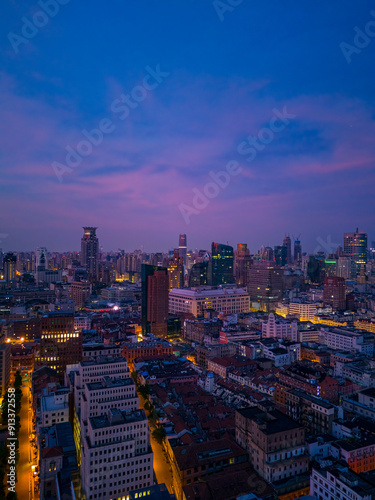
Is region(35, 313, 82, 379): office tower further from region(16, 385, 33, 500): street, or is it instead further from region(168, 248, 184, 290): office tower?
region(168, 248, 184, 290): office tower

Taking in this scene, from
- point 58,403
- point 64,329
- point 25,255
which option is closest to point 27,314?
point 64,329

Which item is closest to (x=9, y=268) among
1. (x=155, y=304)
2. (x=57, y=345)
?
(x=155, y=304)

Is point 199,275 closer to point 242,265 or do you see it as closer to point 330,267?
point 242,265

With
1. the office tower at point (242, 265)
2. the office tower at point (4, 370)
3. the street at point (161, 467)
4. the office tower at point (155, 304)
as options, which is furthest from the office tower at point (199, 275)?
the street at point (161, 467)

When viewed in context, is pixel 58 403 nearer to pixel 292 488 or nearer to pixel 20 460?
pixel 20 460

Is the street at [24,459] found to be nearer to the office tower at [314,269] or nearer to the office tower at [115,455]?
the office tower at [115,455]

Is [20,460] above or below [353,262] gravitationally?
below
